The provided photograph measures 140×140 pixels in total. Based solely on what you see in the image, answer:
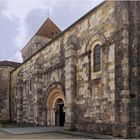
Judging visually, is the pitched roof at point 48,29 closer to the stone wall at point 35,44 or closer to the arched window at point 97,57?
the stone wall at point 35,44

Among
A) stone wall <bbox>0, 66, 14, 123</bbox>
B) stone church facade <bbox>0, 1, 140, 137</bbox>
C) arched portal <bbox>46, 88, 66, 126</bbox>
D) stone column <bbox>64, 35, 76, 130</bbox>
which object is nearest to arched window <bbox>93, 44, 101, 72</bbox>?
stone church facade <bbox>0, 1, 140, 137</bbox>

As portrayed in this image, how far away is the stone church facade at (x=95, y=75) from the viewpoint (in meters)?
12.9

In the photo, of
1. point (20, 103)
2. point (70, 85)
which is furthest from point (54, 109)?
point (20, 103)

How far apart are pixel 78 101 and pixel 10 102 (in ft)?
62.8

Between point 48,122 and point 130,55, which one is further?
point 48,122

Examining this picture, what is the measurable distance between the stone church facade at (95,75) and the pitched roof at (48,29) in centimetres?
1631

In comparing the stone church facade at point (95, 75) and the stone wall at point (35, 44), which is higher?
the stone wall at point (35, 44)

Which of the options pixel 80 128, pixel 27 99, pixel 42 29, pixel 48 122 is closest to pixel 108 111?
pixel 80 128

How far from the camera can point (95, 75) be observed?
50.8 ft

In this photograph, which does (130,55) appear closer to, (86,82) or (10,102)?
(86,82)

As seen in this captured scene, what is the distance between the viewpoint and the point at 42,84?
2281 cm

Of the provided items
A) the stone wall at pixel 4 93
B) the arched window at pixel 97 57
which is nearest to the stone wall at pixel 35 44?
the stone wall at pixel 4 93

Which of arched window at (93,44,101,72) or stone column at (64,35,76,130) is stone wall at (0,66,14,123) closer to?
stone column at (64,35,76,130)

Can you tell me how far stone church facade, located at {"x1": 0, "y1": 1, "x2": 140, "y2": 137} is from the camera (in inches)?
507
